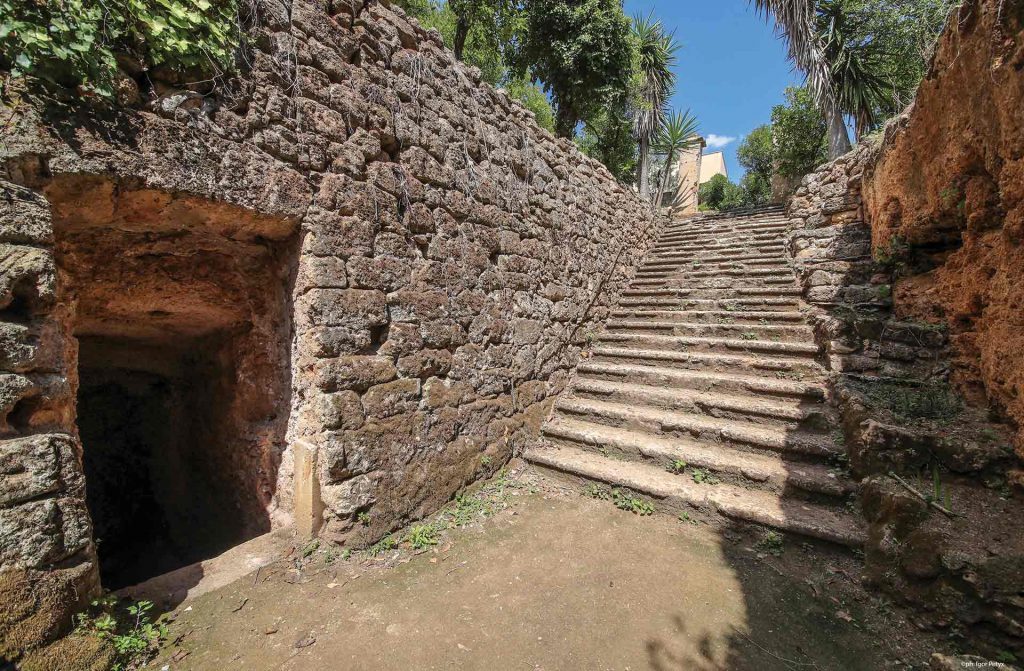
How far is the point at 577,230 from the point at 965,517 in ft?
13.2

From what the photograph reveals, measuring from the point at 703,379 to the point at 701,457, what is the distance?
108cm

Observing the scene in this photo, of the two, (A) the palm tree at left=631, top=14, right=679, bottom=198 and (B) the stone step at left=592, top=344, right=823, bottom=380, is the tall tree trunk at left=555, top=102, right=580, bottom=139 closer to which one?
(A) the palm tree at left=631, top=14, right=679, bottom=198

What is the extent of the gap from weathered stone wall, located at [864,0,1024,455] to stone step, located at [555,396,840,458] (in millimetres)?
1029

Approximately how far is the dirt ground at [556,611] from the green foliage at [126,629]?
0.07m

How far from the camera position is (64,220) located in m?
1.92

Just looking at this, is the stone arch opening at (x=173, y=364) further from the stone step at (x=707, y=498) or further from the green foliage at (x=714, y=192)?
the green foliage at (x=714, y=192)

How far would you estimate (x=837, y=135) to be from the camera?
9.31 m

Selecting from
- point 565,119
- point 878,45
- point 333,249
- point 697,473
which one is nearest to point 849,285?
point 697,473

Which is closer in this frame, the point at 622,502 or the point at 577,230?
the point at 622,502

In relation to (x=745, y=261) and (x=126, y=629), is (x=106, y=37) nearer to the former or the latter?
(x=126, y=629)

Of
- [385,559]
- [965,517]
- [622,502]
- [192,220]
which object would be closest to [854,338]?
[965,517]

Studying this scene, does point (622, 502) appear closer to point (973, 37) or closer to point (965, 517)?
point (965, 517)

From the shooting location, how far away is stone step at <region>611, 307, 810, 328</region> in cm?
488

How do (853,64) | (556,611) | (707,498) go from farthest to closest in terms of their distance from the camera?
1. (853,64)
2. (707,498)
3. (556,611)
